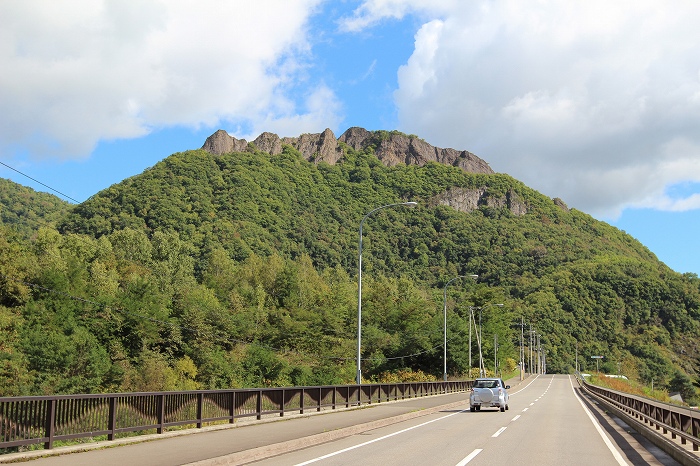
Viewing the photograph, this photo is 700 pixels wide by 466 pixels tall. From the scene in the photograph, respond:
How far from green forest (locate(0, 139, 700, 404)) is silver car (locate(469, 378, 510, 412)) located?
22.8m

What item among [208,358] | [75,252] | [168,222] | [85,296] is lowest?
[208,358]

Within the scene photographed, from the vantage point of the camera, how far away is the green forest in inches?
2894

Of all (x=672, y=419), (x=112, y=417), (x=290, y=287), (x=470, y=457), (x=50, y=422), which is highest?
(x=290, y=287)

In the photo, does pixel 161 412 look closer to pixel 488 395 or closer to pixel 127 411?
pixel 127 411

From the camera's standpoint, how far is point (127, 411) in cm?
1509

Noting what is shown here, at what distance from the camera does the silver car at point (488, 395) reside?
104 feet

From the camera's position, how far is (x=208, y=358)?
8350 cm

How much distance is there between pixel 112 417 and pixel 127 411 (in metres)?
0.59

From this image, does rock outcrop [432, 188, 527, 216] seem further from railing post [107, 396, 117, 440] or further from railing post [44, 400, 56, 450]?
railing post [44, 400, 56, 450]

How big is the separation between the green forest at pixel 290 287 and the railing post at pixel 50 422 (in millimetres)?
39562

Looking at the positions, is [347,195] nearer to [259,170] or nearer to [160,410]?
[259,170]

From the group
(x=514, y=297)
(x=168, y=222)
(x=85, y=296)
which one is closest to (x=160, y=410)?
(x=85, y=296)

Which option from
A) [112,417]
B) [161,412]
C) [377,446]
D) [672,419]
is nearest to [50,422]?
[112,417]

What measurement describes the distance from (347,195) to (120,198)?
231ft
